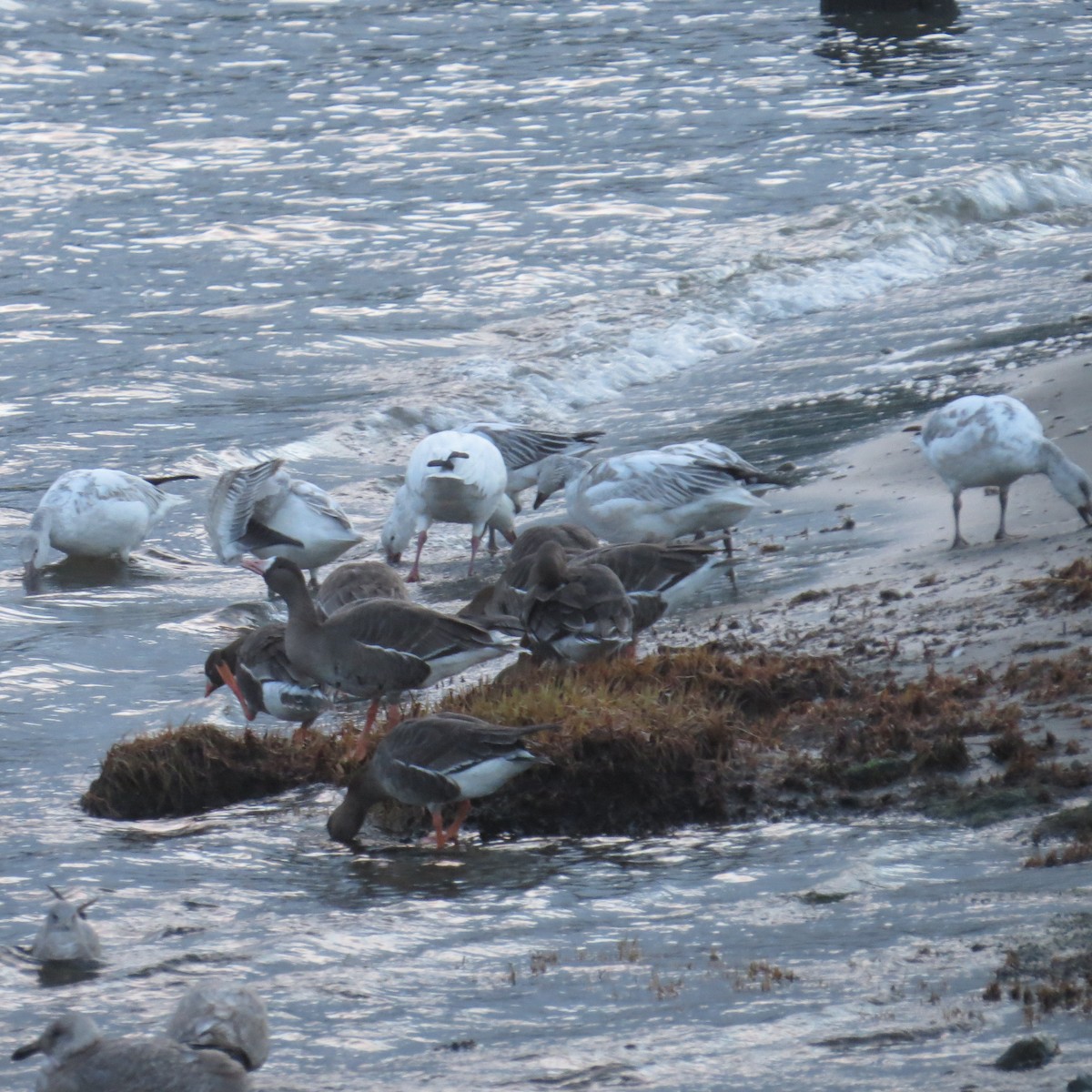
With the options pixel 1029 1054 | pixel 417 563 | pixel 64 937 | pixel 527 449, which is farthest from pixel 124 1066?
pixel 527 449

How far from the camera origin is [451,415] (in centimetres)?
1506

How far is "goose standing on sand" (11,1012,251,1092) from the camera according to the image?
411 cm

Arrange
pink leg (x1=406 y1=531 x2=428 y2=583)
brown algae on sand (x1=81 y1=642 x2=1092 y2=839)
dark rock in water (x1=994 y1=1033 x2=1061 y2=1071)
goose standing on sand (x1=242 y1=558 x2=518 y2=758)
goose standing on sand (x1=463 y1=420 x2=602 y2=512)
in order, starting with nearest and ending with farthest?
dark rock in water (x1=994 y1=1033 x2=1061 y2=1071)
brown algae on sand (x1=81 y1=642 x2=1092 y2=839)
goose standing on sand (x1=242 y1=558 x2=518 y2=758)
pink leg (x1=406 y1=531 x2=428 y2=583)
goose standing on sand (x1=463 y1=420 x2=602 y2=512)

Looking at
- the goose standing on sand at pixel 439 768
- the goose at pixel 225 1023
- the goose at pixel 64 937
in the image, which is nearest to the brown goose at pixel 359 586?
the goose standing on sand at pixel 439 768

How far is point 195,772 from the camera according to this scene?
6785mm

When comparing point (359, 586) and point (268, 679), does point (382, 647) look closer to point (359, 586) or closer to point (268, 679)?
point (268, 679)

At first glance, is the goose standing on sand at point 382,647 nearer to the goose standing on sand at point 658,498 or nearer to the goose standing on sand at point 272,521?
the goose standing on sand at point 658,498

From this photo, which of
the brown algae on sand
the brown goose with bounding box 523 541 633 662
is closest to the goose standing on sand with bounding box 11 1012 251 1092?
the brown algae on sand

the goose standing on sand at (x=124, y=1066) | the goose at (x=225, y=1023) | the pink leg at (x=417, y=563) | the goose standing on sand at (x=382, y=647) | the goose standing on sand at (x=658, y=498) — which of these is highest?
the goose standing on sand at (x=124, y=1066)

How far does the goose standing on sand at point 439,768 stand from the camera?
6062mm

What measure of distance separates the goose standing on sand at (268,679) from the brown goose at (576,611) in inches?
39.5

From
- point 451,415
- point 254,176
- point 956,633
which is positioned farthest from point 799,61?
point 956,633

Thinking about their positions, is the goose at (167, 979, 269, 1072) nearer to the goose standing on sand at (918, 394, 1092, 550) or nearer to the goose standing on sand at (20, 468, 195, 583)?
the goose standing on sand at (918, 394, 1092, 550)

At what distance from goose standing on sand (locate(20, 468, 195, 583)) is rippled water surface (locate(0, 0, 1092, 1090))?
180 millimetres
